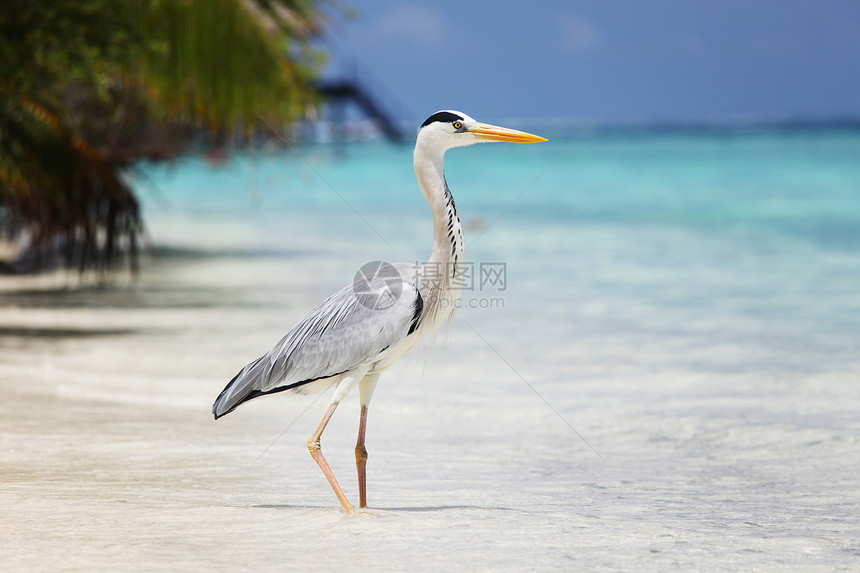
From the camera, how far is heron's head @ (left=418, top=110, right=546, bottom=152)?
13.3 ft

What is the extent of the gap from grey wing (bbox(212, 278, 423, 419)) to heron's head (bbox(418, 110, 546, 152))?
0.61 metres

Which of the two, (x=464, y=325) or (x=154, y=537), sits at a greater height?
(x=464, y=325)

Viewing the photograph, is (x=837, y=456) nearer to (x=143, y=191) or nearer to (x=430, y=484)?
(x=430, y=484)

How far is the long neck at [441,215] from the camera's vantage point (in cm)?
400

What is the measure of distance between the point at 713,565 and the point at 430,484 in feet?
4.90

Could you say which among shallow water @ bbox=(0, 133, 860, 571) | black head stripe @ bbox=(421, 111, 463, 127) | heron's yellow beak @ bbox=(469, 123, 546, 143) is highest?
black head stripe @ bbox=(421, 111, 463, 127)

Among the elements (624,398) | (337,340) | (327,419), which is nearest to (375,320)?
(337,340)

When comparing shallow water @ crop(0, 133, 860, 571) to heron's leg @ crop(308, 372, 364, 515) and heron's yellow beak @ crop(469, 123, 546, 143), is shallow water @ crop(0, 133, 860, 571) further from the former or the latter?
heron's yellow beak @ crop(469, 123, 546, 143)

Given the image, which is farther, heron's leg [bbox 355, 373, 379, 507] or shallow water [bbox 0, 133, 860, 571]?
heron's leg [bbox 355, 373, 379, 507]

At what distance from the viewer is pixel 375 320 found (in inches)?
153

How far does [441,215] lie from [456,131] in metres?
0.35

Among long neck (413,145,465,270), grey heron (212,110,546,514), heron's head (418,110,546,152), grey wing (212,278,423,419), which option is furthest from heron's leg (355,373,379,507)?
heron's head (418,110,546,152)

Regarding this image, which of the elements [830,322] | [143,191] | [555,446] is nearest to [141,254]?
[830,322]

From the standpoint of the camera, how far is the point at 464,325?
31.4 feet
